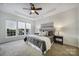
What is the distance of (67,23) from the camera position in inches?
62.2

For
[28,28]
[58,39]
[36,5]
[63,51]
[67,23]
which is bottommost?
[63,51]

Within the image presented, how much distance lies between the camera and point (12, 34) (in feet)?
5.27

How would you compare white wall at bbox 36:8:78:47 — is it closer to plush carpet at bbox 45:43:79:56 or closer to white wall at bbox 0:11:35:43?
plush carpet at bbox 45:43:79:56

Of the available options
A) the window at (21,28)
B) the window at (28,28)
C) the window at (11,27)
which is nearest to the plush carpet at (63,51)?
the window at (28,28)

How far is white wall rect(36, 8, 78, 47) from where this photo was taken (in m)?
1.49

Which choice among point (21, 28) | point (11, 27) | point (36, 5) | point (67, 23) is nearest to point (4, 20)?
point (11, 27)

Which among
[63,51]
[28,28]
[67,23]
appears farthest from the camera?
[28,28]

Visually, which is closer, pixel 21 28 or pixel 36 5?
pixel 36 5

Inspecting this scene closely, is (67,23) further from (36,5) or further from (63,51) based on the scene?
(36,5)

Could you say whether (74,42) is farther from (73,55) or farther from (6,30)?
(6,30)

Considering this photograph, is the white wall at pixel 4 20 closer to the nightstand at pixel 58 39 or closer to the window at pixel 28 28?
the window at pixel 28 28

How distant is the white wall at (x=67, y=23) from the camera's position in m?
1.49

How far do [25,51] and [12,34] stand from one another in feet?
1.84

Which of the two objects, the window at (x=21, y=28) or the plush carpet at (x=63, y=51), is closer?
the plush carpet at (x=63, y=51)
